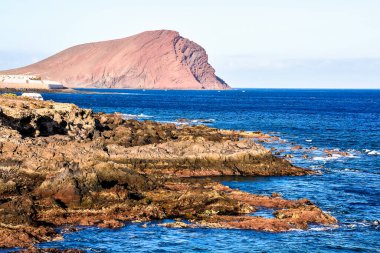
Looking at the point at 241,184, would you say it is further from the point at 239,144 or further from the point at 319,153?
the point at 319,153

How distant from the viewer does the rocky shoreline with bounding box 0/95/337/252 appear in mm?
26469

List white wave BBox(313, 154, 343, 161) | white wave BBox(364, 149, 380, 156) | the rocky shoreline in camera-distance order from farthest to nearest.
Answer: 1. white wave BBox(364, 149, 380, 156)
2. white wave BBox(313, 154, 343, 161)
3. the rocky shoreline

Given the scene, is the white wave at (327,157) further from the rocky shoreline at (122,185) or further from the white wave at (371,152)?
the rocky shoreline at (122,185)

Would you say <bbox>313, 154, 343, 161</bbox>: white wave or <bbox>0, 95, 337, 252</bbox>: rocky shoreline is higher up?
<bbox>0, 95, 337, 252</bbox>: rocky shoreline

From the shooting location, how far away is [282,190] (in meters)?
36.7

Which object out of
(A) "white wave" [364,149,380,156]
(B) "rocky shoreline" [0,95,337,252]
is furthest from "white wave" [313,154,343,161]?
(B) "rocky shoreline" [0,95,337,252]

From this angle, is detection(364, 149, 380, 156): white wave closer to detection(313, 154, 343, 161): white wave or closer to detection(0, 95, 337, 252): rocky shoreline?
detection(313, 154, 343, 161): white wave

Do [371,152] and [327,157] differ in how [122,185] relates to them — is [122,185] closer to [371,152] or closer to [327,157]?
[327,157]

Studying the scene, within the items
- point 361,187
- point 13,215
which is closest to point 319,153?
point 361,187

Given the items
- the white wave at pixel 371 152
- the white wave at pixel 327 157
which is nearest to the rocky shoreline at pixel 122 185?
the white wave at pixel 327 157

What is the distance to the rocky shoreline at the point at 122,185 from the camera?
86.8ft

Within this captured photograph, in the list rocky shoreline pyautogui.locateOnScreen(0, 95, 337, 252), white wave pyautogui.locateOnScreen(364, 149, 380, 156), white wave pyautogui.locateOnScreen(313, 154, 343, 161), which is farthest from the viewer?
white wave pyautogui.locateOnScreen(364, 149, 380, 156)

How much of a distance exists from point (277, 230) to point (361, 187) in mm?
14582

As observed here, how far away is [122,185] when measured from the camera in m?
31.8
